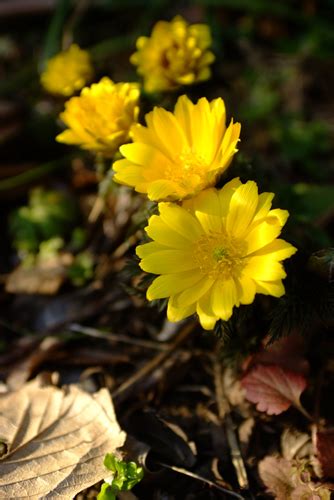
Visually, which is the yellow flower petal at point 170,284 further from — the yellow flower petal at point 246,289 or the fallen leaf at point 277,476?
the fallen leaf at point 277,476

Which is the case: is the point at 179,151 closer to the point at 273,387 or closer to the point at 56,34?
the point at 273,387

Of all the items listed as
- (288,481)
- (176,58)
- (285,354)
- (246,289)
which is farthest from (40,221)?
(288,481)

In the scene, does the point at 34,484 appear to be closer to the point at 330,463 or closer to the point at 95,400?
the point at 95,400

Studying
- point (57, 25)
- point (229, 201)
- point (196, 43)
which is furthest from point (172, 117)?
point (57, 25)

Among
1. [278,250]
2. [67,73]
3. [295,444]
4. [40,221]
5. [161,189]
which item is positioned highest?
[67,73]

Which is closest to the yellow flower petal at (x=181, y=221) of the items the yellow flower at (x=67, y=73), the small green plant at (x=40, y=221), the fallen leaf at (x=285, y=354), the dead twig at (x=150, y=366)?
the fallen leaf at (x=285, y=354)

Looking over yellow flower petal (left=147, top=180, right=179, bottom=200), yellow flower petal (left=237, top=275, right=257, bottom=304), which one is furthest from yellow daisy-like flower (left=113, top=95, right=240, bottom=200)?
yellow flower petal (left=237, top=275, right=257, bottom=304)
